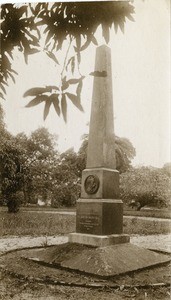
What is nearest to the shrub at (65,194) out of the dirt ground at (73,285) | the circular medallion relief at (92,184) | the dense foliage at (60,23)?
the circular medallion relief at (92,184)

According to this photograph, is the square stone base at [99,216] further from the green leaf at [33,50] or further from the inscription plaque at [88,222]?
the green leaf at [33,50]

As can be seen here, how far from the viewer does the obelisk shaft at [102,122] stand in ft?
21.2

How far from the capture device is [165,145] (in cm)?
361

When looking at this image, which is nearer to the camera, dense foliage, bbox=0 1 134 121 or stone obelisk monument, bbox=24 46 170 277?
dense foliage, bbox=0 1 134 121

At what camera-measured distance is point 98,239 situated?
229 inches

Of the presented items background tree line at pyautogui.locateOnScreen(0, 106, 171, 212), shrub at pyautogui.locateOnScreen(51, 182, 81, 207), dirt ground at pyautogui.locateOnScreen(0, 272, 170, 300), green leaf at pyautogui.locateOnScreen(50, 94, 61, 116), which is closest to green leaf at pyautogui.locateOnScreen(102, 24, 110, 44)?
green leaf at pyautogui.locateOnScreen(50, 94, 61, 116)

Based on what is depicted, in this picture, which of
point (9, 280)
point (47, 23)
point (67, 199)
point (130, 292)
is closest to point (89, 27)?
point (47, 23)

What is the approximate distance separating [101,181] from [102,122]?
1058 mm

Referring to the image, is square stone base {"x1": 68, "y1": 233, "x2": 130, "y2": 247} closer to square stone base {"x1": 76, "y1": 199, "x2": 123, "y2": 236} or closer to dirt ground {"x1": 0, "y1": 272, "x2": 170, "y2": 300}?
square stone base {"x1": 76, "y1": 199, "x2": 123, "y2": 236}

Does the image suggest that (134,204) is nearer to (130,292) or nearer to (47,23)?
(130,292)

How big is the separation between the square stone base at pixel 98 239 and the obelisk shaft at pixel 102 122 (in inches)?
48.3

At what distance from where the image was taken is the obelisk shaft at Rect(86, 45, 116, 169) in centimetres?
646

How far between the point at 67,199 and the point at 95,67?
16282mm

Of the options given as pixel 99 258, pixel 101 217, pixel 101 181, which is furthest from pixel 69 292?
pixel 101 181
